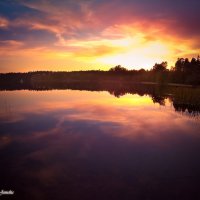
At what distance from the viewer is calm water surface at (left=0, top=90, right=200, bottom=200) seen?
490 inches

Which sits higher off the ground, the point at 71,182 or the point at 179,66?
the point at 179,66

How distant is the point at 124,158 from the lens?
16953 millimetres

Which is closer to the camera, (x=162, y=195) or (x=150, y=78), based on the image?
(x=162, y=195)

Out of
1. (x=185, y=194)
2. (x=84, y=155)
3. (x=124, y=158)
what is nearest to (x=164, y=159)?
(x=124, y=158)

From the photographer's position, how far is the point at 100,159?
54.7 feet

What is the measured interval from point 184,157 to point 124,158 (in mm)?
4691

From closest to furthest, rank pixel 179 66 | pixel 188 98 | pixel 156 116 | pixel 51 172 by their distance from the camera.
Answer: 1. pixel 51 172
2. pixel 156 116
3. pixel 188 98
4. pixel 179 66

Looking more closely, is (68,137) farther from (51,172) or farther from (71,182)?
(71,182)

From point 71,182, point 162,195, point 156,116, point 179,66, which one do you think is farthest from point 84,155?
point 179,66

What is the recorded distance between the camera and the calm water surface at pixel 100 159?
490 inches

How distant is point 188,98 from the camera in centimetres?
4422

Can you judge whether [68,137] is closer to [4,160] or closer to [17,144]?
[17,144]

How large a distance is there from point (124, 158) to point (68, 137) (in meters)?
7.37

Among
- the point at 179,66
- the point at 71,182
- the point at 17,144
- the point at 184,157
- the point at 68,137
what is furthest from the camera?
the point at 179,66
